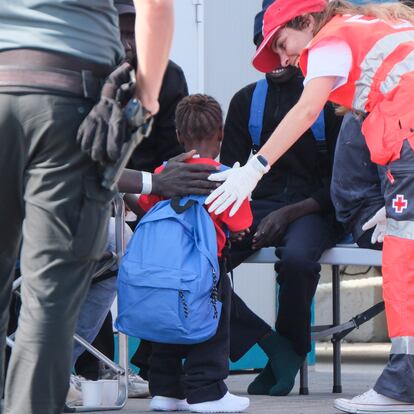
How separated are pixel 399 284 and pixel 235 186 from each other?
0.66 metres

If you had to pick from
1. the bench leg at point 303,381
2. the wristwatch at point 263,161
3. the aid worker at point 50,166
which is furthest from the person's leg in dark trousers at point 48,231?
the bench leg at point 303,381

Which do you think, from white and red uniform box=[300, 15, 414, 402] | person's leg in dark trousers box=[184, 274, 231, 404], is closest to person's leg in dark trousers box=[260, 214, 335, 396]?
person's leg in dark trousers box=[184, 274, 231, 404]

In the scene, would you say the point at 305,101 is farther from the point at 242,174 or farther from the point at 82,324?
the point at 82,324

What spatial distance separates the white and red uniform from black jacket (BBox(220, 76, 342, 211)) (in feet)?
3.52

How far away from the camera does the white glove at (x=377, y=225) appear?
4.78 metres

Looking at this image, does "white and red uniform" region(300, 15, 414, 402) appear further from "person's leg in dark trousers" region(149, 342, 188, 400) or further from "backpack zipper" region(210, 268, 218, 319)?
"person's leg in dark trousers" region(149, 342, 188, 400)

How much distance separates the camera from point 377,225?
4848 mm

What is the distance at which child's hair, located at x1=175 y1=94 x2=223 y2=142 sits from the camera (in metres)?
4.57

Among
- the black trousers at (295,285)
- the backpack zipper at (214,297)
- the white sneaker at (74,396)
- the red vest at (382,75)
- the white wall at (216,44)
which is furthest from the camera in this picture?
the white wall at (216,44)

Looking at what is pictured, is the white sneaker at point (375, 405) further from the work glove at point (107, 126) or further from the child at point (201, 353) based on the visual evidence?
the work glove at point (107, 126)

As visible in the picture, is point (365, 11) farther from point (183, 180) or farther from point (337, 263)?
point (337, 263)

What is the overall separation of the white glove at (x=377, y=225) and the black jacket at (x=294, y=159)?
364 millimetres

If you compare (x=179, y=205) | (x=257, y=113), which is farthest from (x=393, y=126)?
(x=257, y=113)

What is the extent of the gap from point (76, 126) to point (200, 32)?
12.9 feet
